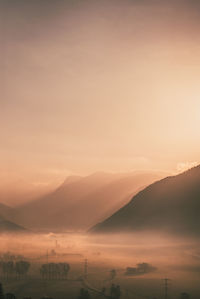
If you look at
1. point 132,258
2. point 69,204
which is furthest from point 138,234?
point 132,258

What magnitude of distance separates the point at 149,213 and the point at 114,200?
4143mm

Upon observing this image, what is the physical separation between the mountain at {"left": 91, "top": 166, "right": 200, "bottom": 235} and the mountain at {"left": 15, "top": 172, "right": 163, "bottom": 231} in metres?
1.34

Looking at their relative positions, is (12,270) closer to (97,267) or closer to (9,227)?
(97,267)

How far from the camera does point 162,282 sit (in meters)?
15.2

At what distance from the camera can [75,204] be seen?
23109mm

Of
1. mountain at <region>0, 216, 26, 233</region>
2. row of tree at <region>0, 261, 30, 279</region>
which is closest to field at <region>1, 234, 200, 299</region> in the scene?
row of tree at <region>0, 261, 30, 279</region>

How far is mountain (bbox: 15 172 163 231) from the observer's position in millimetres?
20641

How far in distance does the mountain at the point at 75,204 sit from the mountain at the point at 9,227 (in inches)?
25.5

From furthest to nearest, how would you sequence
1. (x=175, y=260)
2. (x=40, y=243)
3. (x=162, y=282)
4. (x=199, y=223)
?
(x=199, y=223)
(x=40, y=243)
(x=175, y=260)
(x=162, y=282)

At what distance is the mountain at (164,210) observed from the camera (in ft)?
84.7

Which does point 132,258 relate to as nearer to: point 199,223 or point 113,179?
point 113,179

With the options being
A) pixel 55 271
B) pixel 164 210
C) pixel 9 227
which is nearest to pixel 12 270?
pixel 55 271

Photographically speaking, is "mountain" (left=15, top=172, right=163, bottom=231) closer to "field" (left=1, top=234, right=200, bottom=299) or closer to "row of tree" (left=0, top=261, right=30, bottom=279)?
"field" (left=1, top=234, right=200, bottom=299)

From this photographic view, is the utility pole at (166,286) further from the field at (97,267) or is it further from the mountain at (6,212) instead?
the mountain at (6,212)
